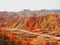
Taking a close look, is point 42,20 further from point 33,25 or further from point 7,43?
point 7,43

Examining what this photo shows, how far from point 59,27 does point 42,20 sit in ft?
39.9

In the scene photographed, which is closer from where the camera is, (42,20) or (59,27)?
(59,27)

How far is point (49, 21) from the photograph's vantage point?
8800cm

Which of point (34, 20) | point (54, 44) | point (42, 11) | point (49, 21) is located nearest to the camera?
point (54, 44)

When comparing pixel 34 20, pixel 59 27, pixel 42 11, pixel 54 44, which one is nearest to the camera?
pixel 54 44

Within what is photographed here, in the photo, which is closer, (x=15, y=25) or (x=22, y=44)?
(x=22, y=44)

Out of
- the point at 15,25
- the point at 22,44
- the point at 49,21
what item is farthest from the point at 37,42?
the point at 15,25

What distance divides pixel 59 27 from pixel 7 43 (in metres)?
42.7

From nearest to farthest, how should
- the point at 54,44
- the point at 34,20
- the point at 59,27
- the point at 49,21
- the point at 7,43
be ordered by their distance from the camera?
the point at 7,43 < the point at 54,44 < the point at 59,27 < the point at 49,21 < the point at 34,20

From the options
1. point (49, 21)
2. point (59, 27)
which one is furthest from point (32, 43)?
point (49, 21)

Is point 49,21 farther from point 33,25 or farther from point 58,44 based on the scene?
point 58,44

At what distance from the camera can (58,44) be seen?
147 feet

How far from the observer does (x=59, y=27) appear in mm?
80250

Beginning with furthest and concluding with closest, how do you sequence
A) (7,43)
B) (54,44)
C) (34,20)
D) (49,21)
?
(34,20), (49,21), (54,44), (7,43)
